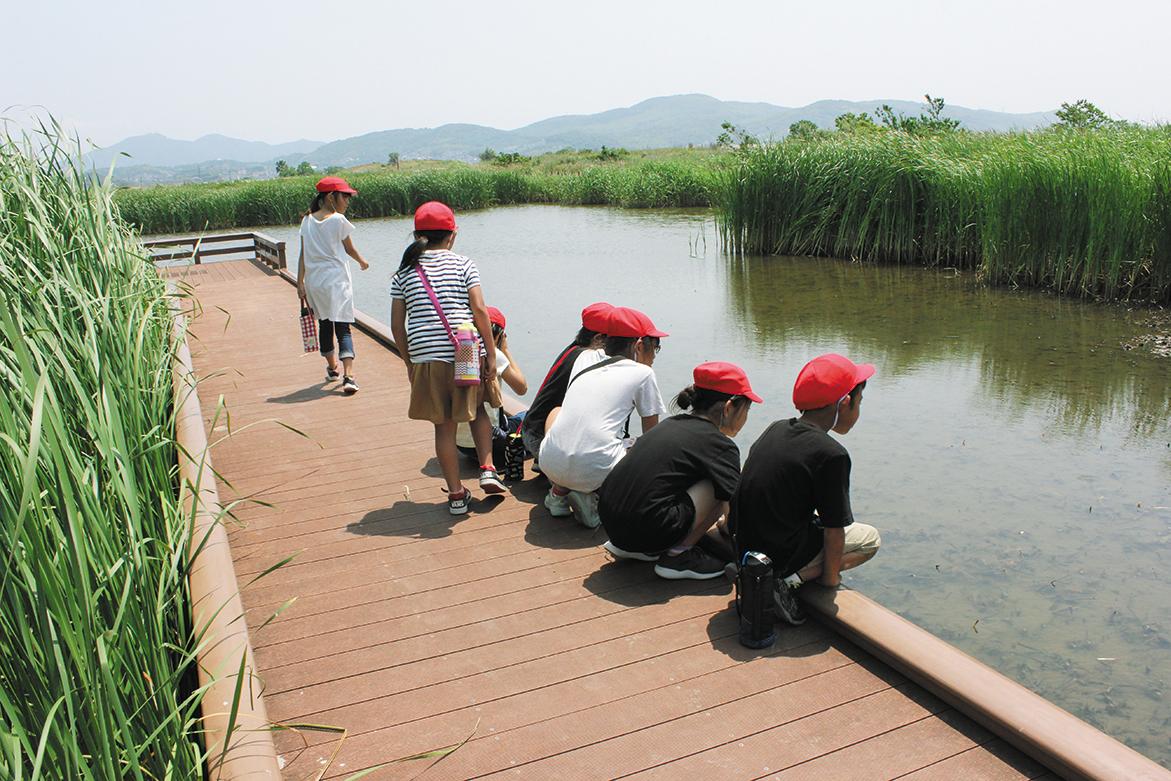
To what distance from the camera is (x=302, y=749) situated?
2594mm

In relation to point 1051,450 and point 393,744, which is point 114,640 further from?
point 1051,450

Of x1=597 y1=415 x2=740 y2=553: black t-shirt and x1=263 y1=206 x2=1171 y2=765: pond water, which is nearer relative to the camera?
x1=597 y1=415 x2=740 y2=553: black t-shirt

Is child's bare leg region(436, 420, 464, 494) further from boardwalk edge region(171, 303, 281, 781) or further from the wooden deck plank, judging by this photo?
the wooden deck plank

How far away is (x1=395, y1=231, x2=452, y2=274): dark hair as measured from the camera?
4113 mm

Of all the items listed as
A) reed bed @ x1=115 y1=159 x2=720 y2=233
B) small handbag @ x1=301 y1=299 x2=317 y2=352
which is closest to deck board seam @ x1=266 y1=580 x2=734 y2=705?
small handbag @ x1=301 y1=299 x2=317 y2=352

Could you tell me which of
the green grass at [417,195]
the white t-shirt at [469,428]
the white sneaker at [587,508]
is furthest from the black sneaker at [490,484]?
the green grass at [417,195]

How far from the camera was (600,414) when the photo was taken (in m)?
3.82

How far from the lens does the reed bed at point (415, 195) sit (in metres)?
25.1

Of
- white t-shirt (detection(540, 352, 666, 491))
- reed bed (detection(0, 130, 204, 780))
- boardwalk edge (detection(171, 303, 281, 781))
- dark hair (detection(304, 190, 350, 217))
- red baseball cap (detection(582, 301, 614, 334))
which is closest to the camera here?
reed bed (detection(0, 130, 204, 780))

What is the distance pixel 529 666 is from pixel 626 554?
71 cm

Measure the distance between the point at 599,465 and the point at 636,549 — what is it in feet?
1.50

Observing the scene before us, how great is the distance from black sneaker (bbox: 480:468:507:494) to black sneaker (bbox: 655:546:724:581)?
1.02m

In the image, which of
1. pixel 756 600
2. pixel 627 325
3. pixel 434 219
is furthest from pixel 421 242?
pixel 756 600

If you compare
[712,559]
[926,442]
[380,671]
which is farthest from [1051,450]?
[380,671]
